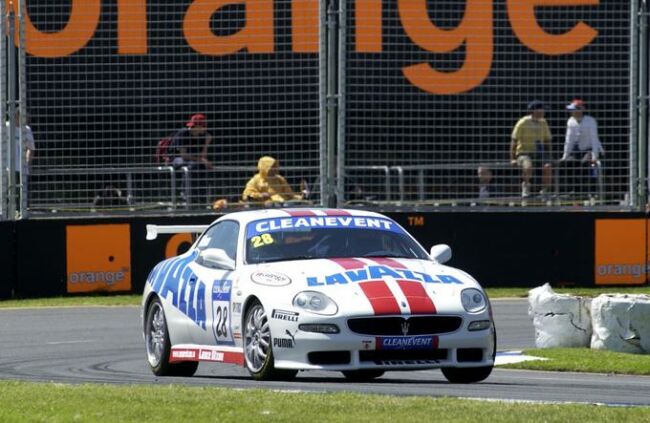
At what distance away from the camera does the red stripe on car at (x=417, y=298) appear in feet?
35.8

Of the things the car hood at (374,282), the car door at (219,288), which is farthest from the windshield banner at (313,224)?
the car hood at (374,282)

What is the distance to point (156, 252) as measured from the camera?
66.8ft

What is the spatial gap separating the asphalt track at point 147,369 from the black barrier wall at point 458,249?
1.00 metres

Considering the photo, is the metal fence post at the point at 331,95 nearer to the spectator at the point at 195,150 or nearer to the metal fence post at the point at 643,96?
the spectator at the point at 195,150

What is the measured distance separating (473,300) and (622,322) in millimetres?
2714

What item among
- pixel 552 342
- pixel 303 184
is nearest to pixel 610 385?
pixel 552 342

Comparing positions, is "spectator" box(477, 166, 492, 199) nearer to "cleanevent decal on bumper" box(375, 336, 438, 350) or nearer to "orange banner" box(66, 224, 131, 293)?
"orange banner" box(66, 224, 131, 293)

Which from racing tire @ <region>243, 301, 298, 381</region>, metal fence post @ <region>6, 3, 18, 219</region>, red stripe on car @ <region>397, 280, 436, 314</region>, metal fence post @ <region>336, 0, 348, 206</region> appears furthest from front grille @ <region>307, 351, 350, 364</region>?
metal fence post @ <region>6, 3, 18, 219</region>

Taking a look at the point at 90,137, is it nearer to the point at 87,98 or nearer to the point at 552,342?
the point at 87,98

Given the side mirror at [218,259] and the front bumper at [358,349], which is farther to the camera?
the side mirror at [218,259]

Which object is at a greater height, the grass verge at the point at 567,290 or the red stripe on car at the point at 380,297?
the red stripe on car at the point at 380,297

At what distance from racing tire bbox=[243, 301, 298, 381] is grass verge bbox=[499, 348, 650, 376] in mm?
2656

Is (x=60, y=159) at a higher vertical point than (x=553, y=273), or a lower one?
higher

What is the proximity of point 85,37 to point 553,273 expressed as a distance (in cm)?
661
